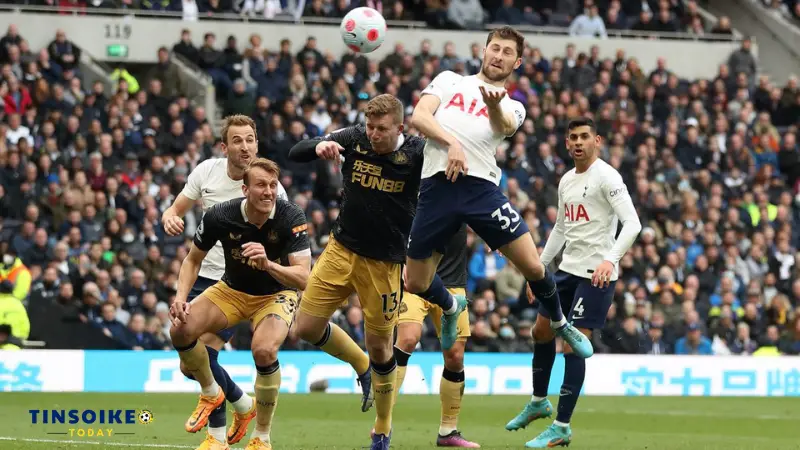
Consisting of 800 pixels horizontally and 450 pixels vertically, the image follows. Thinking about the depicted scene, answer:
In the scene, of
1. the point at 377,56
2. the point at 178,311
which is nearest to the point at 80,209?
the point at 377,56

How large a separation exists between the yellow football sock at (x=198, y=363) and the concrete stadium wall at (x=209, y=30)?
15521 mm

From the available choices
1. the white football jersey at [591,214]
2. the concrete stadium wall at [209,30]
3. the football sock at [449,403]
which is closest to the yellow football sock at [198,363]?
the football sock at [449,403]

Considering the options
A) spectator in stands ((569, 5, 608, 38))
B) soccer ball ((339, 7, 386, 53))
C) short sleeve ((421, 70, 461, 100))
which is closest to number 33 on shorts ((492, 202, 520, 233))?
short sleeve ((421, 70, 461, 100))

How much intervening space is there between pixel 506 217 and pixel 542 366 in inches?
96.5

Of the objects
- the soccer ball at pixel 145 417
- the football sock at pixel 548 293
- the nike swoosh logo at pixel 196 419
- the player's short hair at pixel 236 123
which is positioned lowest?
the soccer ball at pixel 145 417

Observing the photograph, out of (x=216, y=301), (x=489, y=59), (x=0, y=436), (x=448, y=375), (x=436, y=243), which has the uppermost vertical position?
(x=489, y=59)

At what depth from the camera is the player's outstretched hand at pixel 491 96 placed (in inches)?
407

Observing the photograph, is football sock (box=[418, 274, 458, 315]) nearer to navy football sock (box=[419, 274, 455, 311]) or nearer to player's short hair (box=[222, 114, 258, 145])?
navy football sock (box=[419, 274, 455, 311])

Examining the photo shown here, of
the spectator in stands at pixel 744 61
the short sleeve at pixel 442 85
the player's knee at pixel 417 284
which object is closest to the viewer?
the short sleeve at pixel 442 85

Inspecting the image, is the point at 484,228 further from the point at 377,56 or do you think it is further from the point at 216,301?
the point at 377,56

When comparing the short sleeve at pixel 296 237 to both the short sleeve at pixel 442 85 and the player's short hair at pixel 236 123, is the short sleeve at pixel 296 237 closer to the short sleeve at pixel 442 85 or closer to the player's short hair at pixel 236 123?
the short sleeve at pixel 442 85

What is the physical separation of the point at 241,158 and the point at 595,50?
17.5 metres

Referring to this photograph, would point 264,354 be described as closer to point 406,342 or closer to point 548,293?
point 548,293

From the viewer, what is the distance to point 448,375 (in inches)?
496
